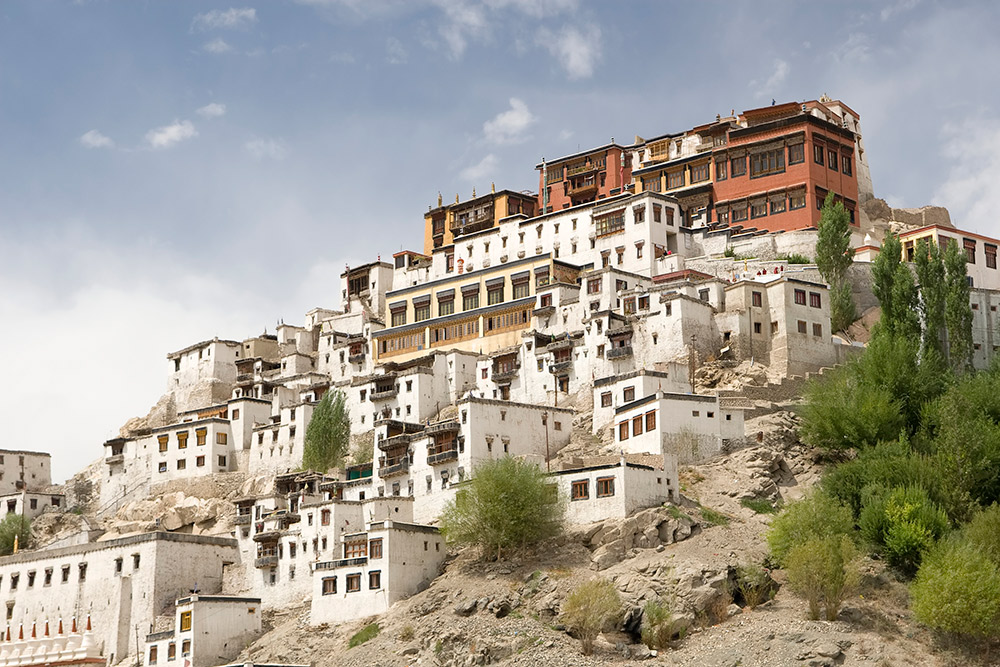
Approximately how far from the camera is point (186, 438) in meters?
83.2

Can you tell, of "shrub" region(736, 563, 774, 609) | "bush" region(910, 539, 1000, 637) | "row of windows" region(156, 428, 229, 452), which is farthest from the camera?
"row of windows" region(156, 428, 229, 452)

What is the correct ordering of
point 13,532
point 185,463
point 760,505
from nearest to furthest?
1. point 760,505
2. point 13,532
3. point 185,463

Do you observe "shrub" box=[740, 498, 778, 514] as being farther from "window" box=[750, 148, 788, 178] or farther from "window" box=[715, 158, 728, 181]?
"window" box=[715, 158, 728, 181]

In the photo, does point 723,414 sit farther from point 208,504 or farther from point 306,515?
point 208,504

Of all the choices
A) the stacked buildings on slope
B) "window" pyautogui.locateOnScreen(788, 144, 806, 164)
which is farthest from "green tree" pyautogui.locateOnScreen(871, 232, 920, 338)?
"window" pyautogui.locateOnScreen(788, 144, 806, 164)

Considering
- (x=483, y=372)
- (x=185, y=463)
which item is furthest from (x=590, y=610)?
(x=185, y=463)

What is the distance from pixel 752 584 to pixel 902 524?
20.3 ft

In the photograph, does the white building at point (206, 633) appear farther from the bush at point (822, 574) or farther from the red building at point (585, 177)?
the red building at point (585, 177)

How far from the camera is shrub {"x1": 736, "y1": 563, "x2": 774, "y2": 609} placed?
5325 cm

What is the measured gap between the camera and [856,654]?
50.0 metres

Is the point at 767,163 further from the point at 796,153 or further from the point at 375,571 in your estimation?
the point at 375,571

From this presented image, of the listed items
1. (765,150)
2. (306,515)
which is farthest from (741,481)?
(765,150)

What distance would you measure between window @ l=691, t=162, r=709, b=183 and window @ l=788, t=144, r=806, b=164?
6350mm

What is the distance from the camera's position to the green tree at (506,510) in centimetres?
5806
